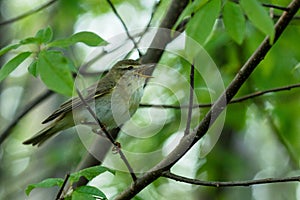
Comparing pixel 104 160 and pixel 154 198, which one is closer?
pixel 104 160

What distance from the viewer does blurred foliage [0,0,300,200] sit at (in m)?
4.30

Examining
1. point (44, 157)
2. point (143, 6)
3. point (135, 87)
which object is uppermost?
point (135, 87)

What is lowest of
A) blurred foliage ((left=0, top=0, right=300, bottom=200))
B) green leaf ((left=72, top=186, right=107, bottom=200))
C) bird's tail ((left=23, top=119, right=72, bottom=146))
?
blurred foliage ((left=0, top=0, right=300, bottom=200))

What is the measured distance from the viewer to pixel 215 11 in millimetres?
2064

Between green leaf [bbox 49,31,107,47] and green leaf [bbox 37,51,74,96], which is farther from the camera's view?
green leaf [bbox 49,31,107,47]

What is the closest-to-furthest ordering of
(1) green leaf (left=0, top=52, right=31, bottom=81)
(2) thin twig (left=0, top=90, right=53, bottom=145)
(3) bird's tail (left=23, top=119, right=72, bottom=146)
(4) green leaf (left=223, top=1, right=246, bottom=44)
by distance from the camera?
(4) green leaf (left=223, top=1, right=246, bottom=44), (1) green leaf (left=0, top=52, right=31, bottom=81), (3) bird's tail (left=23, top=119, right=72, bottom=146), (2) thin twig (left=0, top=90, right=53, bottom=145)

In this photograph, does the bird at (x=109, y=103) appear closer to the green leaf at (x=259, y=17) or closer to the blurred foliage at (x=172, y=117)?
the blurred foliage at (x=172, y=117)

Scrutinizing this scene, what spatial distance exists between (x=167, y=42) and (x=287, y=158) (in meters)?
2.26

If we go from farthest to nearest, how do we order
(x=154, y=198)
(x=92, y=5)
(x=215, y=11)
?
(x=92, y=5) → (x=154, y=198) → (x=215, y=11)

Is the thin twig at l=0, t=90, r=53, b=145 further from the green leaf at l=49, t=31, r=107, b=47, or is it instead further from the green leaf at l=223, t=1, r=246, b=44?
the green leaf at l=223, t=1, r=246, b=44

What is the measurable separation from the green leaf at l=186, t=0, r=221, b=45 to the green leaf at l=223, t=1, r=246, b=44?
2.1 inches

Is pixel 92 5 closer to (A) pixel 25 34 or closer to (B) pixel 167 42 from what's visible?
(A) pixel 25 34

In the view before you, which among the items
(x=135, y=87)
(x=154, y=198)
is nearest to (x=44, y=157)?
(x=154, y=198)

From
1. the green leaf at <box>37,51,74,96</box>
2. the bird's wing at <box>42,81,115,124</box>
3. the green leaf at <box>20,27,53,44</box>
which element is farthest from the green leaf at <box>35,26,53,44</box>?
the bird's wing at <box>42,81,115,124</box>
